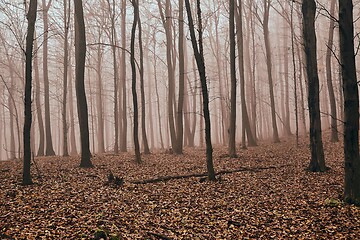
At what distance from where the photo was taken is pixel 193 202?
8.52 m

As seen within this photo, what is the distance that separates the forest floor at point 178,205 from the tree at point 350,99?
731 mm

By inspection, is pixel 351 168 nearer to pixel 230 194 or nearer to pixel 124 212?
pixel 230 194

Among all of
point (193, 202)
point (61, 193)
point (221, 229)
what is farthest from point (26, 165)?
point (221, 229)

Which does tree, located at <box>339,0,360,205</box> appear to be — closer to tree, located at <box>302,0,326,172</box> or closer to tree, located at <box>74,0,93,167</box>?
tree, located at <box>302,0,326,172</box>

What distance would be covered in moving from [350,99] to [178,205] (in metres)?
5.09

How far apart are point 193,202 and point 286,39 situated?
27568mm

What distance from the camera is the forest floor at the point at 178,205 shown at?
21.1ft

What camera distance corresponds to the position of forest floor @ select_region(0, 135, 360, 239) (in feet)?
21.1

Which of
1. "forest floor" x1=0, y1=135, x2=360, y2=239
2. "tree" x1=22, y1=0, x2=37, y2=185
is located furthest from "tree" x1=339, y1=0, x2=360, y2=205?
"tree" x1=22, y1=0, x2=37, y2=185

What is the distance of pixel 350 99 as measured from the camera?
742cm

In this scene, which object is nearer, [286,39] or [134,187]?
[134,187]

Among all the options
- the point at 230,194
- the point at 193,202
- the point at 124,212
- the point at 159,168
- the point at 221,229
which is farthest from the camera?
the point at 159,168

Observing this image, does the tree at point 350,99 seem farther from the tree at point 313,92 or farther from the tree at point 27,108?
the tree at point 27,108

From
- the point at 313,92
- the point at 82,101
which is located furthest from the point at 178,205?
the point at 82,101
